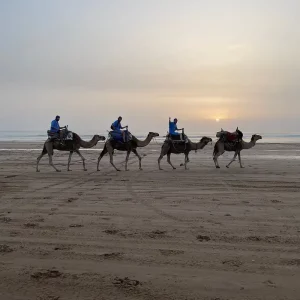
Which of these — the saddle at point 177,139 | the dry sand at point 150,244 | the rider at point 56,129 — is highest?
the rider at point 56,129

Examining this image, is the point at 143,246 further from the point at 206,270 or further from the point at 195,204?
the point at 195,204

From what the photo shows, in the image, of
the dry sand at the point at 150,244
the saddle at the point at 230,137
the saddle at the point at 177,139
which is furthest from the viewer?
the saddle at the point at 230,137

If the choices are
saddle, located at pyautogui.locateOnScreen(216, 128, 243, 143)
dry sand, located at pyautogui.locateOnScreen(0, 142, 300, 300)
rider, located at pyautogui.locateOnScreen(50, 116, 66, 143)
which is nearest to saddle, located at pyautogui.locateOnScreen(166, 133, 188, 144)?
saddle, located at pyautogui.locateOnScreen(216, 128, 243, 143)

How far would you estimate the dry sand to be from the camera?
4.07m

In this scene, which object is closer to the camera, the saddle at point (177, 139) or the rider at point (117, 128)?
the rider at point (117, 128)

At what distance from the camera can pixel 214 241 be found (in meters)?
5.60

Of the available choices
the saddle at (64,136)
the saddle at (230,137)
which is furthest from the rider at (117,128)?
the saddle at (230,137)

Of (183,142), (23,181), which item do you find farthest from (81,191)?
(183,142)

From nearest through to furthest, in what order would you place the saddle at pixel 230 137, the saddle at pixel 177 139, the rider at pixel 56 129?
the rider at pixel 56 129, the saddle at pixel 177 139, the saddle at pixel 230 137

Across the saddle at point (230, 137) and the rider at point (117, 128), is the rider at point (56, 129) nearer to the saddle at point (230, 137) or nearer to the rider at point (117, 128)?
the rider at point (117, 128)

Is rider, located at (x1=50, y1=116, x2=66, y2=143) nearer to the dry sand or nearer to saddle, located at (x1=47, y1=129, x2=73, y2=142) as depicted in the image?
saddle, located at (x1=47, y1=129, x2=73, y2=142)

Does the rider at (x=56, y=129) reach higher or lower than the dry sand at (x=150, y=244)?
higher

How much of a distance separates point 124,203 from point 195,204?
155 cm

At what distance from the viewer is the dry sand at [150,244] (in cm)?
407
